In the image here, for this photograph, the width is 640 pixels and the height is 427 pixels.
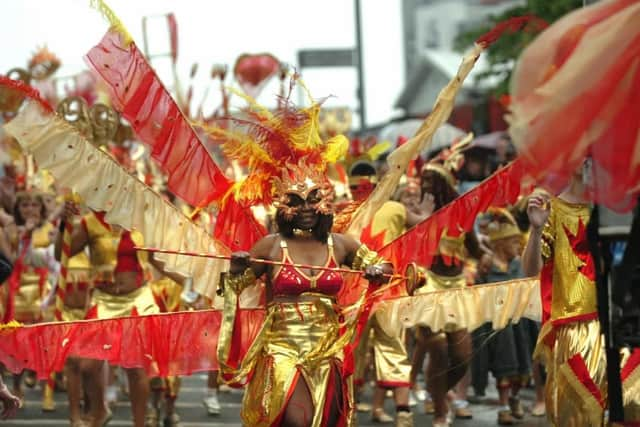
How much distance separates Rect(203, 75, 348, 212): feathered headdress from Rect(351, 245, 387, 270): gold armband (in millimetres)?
369

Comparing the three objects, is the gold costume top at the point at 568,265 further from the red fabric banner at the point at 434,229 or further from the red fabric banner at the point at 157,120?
the red fabric banner at the point at 157,120

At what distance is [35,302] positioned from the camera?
1456 centimetres

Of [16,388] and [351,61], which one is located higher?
[351,61]

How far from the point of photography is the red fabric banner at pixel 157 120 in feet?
27.6

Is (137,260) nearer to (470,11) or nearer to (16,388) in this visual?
(16,388)

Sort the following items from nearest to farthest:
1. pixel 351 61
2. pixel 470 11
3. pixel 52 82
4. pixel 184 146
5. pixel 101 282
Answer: pixel 184 146, pixel 101 282, pixel 52 82, pixel 351 61, pixel 470 11

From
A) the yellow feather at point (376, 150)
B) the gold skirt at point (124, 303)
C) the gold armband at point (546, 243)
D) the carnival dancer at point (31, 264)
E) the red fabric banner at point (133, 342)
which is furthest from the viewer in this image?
the carnival dancer at point (31, 264)

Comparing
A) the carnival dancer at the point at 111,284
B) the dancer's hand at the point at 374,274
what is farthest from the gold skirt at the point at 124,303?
the dancer's hand at the point at 374,274

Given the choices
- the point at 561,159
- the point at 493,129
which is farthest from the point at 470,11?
the point at 561,159

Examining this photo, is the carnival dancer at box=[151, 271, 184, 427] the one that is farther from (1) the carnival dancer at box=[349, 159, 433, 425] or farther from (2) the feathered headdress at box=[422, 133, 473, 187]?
(2) the feathered headdress at box=[422, 133, 473, 187]

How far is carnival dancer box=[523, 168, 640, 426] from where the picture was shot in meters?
7.45

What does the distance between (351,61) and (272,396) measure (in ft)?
58.0

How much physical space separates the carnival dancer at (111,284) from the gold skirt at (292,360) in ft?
8.79

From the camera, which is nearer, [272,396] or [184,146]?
[272,396]
